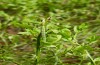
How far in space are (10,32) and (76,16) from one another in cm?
61

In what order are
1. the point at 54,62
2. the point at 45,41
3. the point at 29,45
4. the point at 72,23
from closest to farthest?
the point at 45,41
the point at 54,62
the point at 29,45
the point at 72,23

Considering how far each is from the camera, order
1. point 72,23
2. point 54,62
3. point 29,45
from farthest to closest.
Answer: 1. point 72,23
2. point 29,45
3. point 54,62

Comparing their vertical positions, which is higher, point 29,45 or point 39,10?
point 39,10

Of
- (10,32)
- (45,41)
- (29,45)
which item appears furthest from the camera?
(10,32)

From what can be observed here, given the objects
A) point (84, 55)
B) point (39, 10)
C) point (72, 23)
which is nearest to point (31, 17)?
point (39, 10)

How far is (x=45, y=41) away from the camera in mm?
1446

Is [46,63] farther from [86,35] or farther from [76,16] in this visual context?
[76,16]

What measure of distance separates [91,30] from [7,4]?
74 centimetres

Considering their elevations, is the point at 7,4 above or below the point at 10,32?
above

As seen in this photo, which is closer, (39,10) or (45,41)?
(45,41)

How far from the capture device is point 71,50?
1.47m

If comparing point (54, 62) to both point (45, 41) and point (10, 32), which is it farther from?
point (10, 32)

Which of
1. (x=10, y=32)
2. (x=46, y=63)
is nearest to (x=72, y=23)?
(x=10, y=32)

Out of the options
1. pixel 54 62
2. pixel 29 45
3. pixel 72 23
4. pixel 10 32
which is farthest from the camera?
pixel 72 23
